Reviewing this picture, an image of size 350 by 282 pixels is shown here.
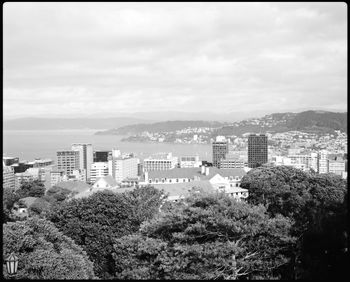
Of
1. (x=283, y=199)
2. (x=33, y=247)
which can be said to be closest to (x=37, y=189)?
(x=283, y=199)

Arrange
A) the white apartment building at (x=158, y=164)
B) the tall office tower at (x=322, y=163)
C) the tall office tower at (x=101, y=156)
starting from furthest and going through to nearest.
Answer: the tall office tower at (x=101, y=156) → the tall office tower at (x=322, y=163) → the white apartment building at (x=158, y=164)

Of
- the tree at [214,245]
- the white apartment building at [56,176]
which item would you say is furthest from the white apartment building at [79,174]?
the tree at [214,245]

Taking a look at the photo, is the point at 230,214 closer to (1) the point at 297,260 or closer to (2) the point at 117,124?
(1) the point at 297,260

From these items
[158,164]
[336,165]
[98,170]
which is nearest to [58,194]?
[98,170]

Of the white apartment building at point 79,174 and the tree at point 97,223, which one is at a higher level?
the tree at point 97,223

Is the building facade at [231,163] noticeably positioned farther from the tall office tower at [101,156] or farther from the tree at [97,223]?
the tree at [97,223]

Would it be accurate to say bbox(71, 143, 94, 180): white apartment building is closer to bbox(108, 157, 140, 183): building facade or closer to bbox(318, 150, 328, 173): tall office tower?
bbox(108, 157, 140, 183): building facade

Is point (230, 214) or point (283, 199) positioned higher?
point (230, 214)

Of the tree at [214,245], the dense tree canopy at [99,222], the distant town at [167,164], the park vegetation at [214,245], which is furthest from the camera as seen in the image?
the distant town at [167,164]
